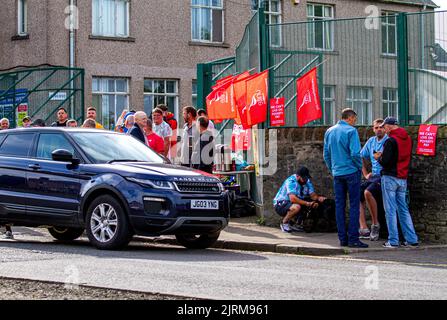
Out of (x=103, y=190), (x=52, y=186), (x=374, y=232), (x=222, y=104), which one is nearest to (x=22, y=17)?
(x=222, y=104)

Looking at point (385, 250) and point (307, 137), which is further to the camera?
point (307, 137)

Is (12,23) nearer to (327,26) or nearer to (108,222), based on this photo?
(327,26)

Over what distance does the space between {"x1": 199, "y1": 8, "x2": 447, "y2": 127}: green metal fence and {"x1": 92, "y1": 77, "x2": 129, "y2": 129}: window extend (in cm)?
1493

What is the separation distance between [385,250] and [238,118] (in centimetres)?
549

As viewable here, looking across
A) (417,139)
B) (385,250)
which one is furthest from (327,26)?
(385,250)

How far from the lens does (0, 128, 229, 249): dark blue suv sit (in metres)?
13.2

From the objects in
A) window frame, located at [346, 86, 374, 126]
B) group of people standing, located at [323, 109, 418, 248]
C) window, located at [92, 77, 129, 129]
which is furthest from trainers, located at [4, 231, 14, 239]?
window, located at [92, 77, 129, 129]

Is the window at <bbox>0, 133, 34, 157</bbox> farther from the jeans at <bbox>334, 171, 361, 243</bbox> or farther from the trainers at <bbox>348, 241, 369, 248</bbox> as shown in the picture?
the trainers at <bbox>348, 241, 369, 248</bbox>

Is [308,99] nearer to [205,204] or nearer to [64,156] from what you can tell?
[205,204]

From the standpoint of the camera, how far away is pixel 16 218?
47.6 ft

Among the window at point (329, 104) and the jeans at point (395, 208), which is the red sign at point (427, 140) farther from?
the window at point (329, 104)

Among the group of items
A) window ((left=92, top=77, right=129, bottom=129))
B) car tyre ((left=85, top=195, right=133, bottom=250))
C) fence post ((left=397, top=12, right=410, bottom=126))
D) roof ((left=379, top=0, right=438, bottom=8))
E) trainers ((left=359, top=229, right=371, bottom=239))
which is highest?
roof ((left=379, top=0, right=438, bottom=8))
